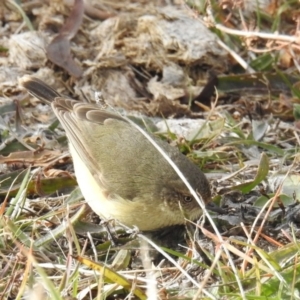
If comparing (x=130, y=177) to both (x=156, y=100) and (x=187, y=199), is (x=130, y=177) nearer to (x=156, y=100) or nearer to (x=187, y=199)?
(x=187, y=199)

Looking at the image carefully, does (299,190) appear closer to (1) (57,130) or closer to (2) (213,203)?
(2) (213,203)

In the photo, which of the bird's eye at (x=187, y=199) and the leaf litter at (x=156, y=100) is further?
the leaf litter at (x=156, y=100)

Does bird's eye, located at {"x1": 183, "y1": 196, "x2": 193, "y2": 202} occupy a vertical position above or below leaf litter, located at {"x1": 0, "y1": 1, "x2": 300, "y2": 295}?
above

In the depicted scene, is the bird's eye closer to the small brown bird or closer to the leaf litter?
the small brown bird

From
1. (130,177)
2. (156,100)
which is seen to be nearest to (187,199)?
(130,177)

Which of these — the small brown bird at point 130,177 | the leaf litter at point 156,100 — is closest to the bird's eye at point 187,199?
the small brown bird at point 130,177

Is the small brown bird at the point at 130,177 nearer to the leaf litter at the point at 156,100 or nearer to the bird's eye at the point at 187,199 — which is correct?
the bird's eye at the point at 187,199

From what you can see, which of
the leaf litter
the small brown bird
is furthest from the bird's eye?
the leaf litter

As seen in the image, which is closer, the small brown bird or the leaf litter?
the small brown bird
